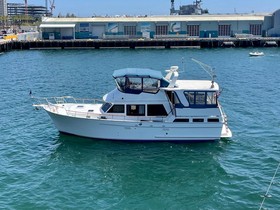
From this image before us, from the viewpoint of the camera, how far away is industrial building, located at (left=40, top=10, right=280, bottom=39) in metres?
112

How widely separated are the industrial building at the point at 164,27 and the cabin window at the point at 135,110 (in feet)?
285

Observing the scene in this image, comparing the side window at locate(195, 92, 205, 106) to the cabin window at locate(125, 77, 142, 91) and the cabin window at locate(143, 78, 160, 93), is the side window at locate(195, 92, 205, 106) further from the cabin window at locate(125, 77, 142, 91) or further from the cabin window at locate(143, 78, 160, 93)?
the cabin window at locate(125, 77, 142, 91)

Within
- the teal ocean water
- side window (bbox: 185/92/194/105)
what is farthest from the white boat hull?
side window (bbox: 185/92/194/105)

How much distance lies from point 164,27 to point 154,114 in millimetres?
88685

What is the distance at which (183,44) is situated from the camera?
104688mm

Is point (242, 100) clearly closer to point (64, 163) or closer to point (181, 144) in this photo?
point (181, 144)

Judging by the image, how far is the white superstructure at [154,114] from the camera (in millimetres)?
27641

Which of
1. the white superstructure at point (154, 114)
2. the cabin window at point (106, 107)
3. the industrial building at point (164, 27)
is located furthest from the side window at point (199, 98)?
the industrial building at point (164, 27)

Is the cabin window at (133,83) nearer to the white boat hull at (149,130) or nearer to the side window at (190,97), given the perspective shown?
the white boat hull at (149,130)

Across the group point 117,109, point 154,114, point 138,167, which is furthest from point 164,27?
point 138,167

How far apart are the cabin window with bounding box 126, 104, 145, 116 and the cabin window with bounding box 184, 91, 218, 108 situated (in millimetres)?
3270

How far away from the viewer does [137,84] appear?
28500 millimetres

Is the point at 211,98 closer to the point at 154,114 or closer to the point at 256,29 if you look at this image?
the point at 154,114

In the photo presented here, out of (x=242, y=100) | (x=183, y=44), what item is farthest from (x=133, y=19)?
(x=242, y=100)
